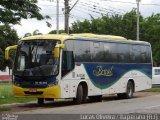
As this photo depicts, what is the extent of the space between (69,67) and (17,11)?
4760 millimetres

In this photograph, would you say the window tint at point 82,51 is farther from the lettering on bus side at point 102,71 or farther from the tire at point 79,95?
the tire at point 79,95

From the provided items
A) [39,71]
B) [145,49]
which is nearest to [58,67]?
[39,71]


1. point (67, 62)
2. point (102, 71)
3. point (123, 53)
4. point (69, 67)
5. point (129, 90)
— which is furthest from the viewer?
point (129, 90)

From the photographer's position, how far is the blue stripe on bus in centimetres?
2692

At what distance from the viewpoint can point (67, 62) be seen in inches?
970

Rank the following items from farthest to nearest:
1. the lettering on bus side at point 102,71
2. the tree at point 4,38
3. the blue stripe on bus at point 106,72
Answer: the lettering on bus side at point 102,71 → the blue stripe on bus at point 106,72 → the tree at point 4,38

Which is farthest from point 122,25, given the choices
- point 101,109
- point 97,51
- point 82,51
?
point 101,109

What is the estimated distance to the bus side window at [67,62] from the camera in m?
24.4

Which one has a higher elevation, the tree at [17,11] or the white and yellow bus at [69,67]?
the tree at [17,11]

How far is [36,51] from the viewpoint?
24.5 metres

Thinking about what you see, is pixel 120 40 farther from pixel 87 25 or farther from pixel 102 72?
pixel 87 25

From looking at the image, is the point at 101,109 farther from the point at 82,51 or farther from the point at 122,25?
the point at 122,25

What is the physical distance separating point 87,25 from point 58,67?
50.3 metres

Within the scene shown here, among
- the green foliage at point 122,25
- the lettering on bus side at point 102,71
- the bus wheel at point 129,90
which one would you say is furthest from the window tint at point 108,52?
the green foliage at point 122,25
